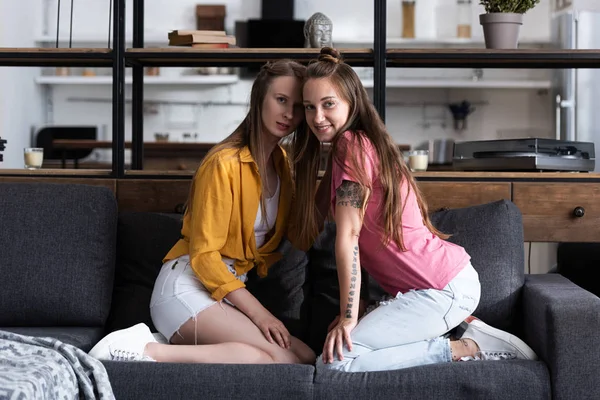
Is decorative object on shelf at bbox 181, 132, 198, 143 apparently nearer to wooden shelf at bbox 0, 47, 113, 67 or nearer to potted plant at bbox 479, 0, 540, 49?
wooden shelf at bbox 0, 47, 113, 67

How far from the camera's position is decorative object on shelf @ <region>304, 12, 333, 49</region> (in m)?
3.14

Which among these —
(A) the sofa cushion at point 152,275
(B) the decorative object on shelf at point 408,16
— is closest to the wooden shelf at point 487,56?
(A) the sofa cushion at point 152,275

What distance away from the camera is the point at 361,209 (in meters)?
2.31

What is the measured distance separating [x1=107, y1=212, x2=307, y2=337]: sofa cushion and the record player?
876mm

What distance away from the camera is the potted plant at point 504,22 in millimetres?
3100

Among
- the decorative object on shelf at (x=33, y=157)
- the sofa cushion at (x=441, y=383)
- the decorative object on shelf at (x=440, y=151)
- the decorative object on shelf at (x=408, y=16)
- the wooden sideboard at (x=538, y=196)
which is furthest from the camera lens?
the decorative object on shelf at (x=408, y=16)

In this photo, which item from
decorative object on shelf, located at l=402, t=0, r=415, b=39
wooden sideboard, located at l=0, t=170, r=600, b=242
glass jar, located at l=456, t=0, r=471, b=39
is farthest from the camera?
glass jar, located at l=456, t=0, r=471, b=39

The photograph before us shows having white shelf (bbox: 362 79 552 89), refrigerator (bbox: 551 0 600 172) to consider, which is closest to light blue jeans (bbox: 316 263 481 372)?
refrigerator (bbox: 551 0 600 172)

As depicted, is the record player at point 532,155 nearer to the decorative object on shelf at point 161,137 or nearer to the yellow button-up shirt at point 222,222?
the yellow button-up shirt at point 222,222

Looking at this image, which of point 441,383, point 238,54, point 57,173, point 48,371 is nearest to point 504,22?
point 238,54

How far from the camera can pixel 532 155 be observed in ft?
10.0

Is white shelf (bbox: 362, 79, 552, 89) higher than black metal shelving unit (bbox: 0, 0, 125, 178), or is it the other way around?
white shelf (bbox: 362, 79, 552, 89)

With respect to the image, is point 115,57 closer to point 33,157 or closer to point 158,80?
point 33,157

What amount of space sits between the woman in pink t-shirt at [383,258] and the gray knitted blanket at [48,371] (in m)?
0.60
